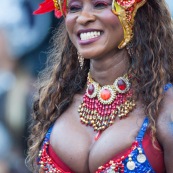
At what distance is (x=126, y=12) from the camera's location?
3.90 meters

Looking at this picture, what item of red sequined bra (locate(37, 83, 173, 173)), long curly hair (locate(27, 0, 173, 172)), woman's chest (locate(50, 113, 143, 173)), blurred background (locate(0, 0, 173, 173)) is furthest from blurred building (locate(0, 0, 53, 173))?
red sequined bra (locate(37, 83, 173, 173))

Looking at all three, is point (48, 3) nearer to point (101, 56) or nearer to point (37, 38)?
point (101, 56)

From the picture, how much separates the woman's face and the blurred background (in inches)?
64.6

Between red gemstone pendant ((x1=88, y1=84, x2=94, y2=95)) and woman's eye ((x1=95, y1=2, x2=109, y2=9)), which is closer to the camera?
woman's eye ((x1=95, y1=2, x2=109, y2=9))

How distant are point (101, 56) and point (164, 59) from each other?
1.08 feet

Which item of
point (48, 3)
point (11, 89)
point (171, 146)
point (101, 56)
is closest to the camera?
point (171, 146)

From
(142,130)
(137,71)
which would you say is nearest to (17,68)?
(137,71)

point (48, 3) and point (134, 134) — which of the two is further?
point (48, 3)

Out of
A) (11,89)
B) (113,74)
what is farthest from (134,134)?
(11,89)

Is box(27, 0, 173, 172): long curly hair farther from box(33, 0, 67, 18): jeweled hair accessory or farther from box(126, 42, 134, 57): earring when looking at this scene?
box(33, 0, 67, 18): jeweled hair accessory

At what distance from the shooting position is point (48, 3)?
14.0 ft

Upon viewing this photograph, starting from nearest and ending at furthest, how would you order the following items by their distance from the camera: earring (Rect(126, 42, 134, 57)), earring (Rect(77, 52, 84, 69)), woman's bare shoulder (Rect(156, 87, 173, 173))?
1. woman's bare shoulder (Rect(156, 87, 173, 173))
2. earring (Rect(126, 42, 134, 57))
3. earring (Rect(77, 52, 84, 69))

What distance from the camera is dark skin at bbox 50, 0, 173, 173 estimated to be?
3791mm

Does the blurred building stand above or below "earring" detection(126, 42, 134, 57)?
below
